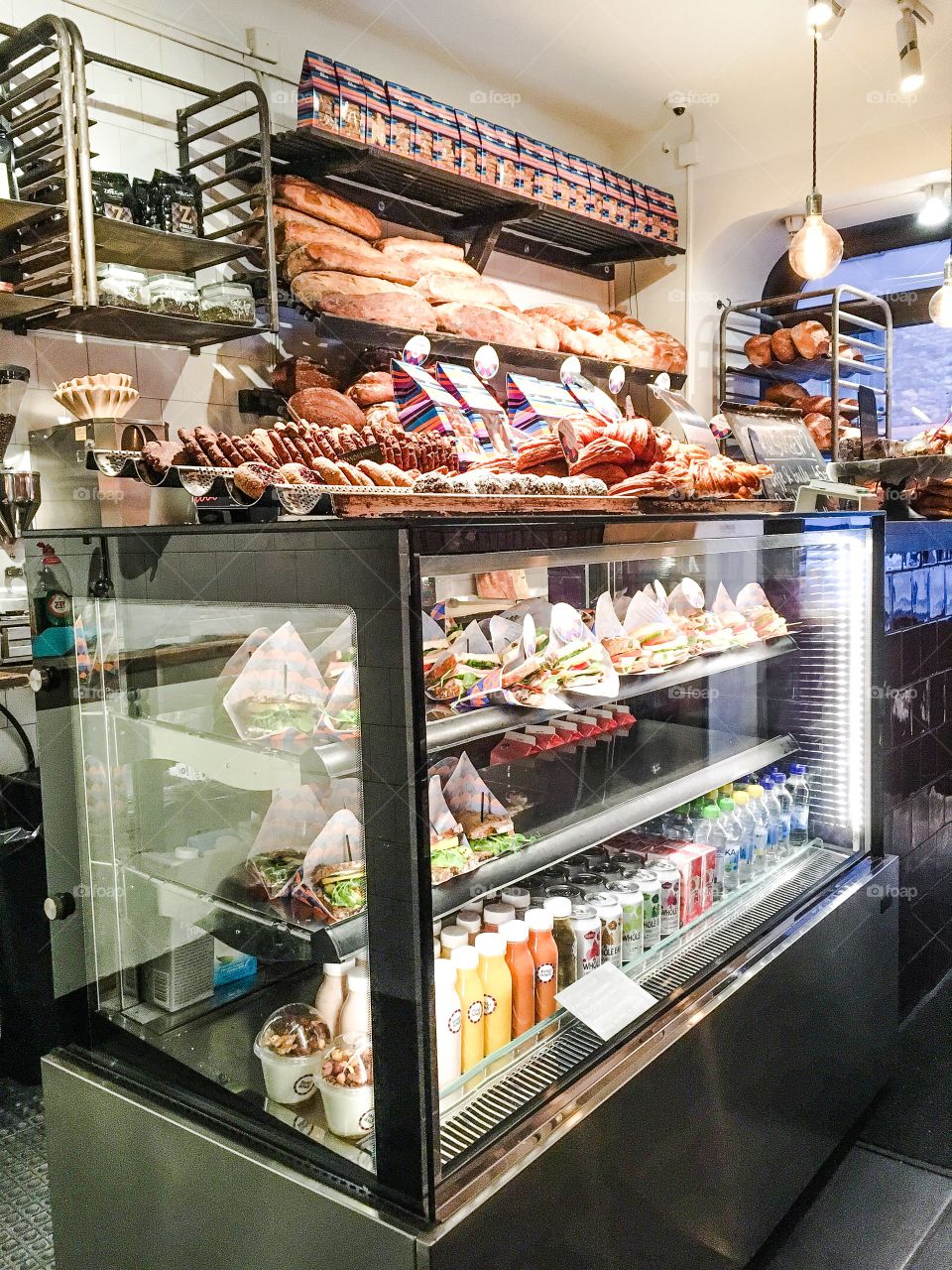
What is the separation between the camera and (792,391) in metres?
5.74

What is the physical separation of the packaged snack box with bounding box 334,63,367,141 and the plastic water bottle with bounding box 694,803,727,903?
7.95 ft

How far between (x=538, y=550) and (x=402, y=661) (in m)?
0.38

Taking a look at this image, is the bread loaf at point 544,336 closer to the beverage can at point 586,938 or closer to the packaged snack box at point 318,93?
the packaged snack box at point 318,93

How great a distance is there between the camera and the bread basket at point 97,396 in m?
2.56

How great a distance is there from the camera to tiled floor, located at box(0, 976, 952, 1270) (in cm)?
214

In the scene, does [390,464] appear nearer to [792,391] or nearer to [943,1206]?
[943,1206]

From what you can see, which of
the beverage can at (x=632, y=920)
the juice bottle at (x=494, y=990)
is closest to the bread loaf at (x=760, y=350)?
the beverage can at (x=632, y=920)

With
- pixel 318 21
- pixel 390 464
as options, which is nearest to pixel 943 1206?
pixel 390 464

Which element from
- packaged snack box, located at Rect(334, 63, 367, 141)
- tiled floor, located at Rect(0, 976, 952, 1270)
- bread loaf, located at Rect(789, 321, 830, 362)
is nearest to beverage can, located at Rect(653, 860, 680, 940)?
tiled floor, located at Rect(0, 976, 952, 1270)

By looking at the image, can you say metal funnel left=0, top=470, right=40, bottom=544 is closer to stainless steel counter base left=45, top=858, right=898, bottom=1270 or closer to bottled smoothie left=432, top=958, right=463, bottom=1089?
stainless steel counter base left=45, top=858, right=898, bottom=1270

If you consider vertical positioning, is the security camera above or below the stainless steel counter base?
above

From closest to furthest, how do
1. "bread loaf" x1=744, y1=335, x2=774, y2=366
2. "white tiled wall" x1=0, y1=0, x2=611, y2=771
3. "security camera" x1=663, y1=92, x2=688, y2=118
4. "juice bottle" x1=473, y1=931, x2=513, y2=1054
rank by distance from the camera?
"juice bottle" x1=473, y1=931, x2=513, y2=1054, "white tiled wall" x1=0, y1=0, x2=611, y2=771, "security camera" x1=663, y1=92, x2=688, y2=118, "bread loaf" x1=744, y1=335, x2=774, y2=366

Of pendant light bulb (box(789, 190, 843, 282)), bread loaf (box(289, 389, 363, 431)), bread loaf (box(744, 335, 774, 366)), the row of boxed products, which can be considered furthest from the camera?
bread loaf (box(744, 335, 774, 366))

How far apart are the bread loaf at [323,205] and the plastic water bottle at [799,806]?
7.59 feet
